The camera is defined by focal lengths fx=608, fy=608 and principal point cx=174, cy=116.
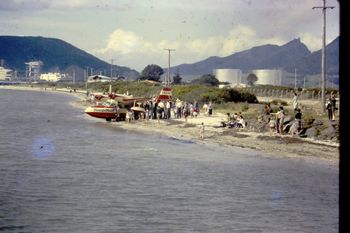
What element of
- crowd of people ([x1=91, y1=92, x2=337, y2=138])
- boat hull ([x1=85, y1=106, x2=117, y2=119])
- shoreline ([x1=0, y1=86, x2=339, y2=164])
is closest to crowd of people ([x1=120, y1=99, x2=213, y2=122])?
crowd of people ([x1=91, y1=92, x2=337, y2=138])

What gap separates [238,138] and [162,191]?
2004 cm

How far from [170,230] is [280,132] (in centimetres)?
2532

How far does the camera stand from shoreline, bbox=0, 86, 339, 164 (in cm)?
3409

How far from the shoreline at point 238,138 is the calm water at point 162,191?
142 cm

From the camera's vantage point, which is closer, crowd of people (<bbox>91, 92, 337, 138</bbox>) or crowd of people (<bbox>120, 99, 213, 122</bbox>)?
crowd of people (<bbox>91, 92, 337, 138</bbox>)

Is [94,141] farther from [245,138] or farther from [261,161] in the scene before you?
[261,161]

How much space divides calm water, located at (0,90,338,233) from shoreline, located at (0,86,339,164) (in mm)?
1421

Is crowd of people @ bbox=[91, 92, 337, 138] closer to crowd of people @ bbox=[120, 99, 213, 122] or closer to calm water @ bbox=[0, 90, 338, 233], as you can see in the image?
crowd of people @ bbox=[120, 99, 213, 122]

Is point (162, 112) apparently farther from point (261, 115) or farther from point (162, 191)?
point (162, 191)

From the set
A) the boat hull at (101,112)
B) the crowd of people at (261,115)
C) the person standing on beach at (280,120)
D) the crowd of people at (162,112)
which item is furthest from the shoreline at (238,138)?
the boat hull at (101,112)

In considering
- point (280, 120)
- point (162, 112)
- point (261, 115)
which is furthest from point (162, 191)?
point (162, 112)

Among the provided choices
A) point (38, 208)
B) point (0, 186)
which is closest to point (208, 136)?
point (0, 186)

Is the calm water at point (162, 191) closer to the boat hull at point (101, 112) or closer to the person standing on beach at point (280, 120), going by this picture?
the person standing on beach at point (280, 120)

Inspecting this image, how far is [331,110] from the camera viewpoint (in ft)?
137
